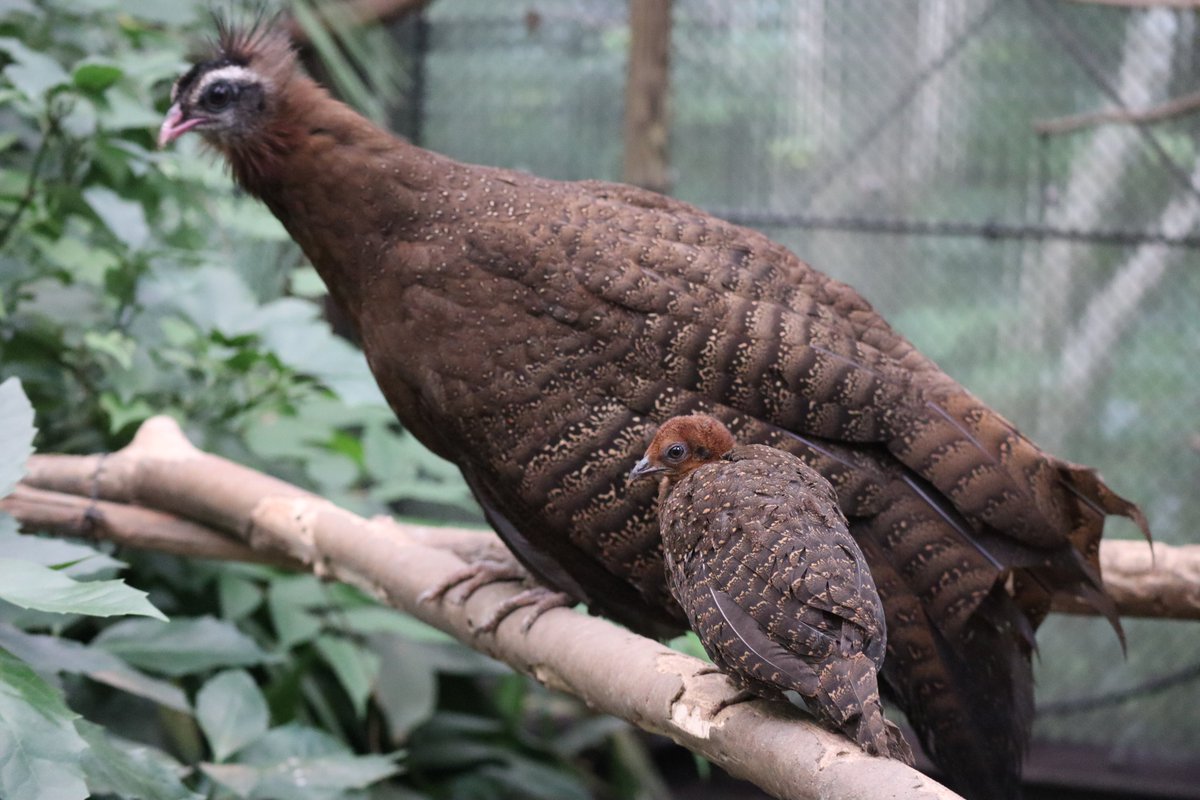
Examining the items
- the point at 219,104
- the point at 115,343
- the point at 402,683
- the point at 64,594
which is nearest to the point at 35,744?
the point at 64,594

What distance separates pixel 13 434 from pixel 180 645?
3.25 feet

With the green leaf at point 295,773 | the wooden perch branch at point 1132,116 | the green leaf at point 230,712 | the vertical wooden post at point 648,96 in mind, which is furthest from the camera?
the vertical wooden post at point 648,96

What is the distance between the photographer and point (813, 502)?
6.51 ft

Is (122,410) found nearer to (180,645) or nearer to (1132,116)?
(180,645)

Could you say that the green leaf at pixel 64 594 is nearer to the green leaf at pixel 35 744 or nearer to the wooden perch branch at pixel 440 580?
the green leaf at pixel 35 744

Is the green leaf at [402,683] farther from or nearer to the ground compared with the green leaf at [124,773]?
nearer to the ground

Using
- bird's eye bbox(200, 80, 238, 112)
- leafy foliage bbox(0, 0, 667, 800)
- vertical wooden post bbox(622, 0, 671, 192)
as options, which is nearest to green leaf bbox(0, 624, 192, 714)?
leafy foliage bbox(0, 0, 667, 800)

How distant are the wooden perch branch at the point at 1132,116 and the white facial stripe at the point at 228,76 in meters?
3.06

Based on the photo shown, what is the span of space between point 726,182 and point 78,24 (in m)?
2.77

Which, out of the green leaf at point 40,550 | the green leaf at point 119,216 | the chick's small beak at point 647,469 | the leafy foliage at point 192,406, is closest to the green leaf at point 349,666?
the leafy foliage at point 192,406

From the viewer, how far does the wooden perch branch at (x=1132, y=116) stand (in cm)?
439

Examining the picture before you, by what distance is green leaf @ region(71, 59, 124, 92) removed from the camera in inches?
115

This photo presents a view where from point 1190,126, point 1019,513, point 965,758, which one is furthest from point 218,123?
point 1190,126

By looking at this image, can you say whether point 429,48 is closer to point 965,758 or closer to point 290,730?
point 290,730
